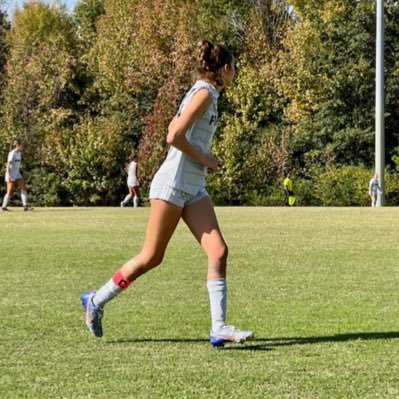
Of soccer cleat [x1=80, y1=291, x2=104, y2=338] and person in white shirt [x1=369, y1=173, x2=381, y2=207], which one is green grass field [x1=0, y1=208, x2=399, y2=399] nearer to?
soccer cleat [x1=80, y1=291, x2=104, y2=338]

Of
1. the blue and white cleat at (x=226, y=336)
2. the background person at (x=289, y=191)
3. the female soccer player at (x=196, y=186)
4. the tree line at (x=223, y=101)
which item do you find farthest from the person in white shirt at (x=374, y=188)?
the blue and white cleat at (x=226, y=336)

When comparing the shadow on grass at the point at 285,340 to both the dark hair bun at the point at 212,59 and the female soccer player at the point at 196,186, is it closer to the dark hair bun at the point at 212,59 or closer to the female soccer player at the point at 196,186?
the female soccer player at the point at 196,186

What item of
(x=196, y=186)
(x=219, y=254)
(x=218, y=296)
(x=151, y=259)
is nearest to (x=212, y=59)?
(x=196, y=186)

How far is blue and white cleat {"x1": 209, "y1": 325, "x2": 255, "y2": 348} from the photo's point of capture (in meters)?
6.08

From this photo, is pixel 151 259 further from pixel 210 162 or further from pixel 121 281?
pixel 210 162

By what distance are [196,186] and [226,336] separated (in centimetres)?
109

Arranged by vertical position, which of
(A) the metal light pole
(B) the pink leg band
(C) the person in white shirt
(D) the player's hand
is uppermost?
(A) the metal light pole

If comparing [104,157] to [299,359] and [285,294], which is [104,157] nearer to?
[285,294]

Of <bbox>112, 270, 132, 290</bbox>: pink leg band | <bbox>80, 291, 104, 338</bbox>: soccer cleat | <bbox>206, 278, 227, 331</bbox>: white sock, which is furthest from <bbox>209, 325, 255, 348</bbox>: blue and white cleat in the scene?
<bbox>80, 291, 104, 338</bbox>: soccer cleat

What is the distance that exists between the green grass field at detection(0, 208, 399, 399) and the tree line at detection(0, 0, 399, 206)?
3236 centimetres

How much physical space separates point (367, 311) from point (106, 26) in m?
49.3

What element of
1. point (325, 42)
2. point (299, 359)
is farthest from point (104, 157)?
point (299, 359)

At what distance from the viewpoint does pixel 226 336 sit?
609 centimetres

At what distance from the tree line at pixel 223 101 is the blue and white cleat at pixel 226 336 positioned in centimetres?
3826
